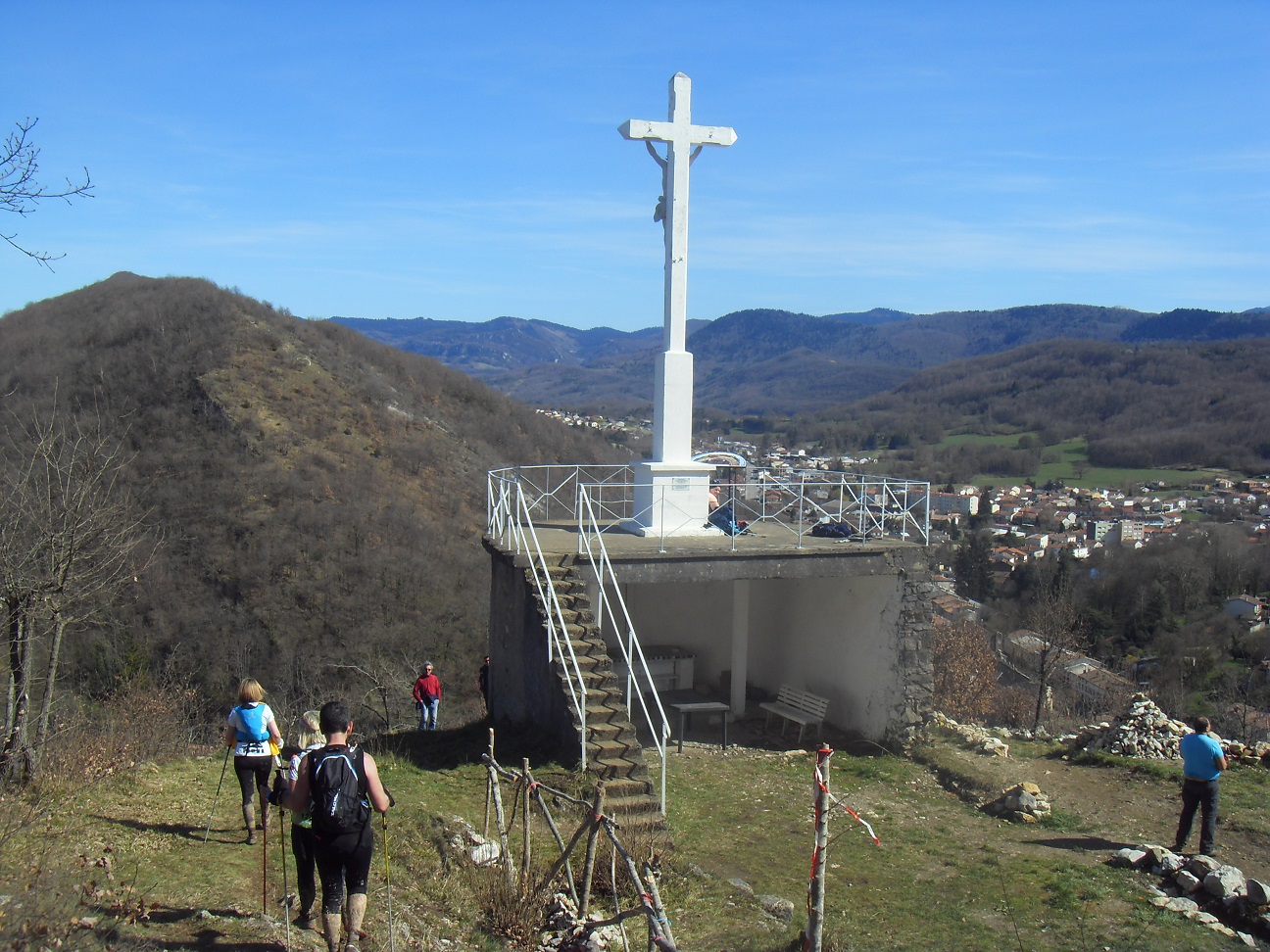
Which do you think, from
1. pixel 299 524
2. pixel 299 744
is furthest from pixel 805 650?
pixel 299 524

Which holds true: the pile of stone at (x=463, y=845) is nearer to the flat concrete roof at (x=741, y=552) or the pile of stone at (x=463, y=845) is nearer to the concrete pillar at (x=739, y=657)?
the flat concrete roof at (x=741, y=552)

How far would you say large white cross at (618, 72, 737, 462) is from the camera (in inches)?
416

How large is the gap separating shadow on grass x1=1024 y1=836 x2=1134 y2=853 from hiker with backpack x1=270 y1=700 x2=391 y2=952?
562 cm

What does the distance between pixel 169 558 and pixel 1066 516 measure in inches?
1951

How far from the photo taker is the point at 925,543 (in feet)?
35.0

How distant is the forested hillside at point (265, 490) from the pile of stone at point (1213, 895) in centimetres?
2044

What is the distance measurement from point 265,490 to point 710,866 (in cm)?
3127

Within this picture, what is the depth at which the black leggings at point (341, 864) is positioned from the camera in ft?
14.0

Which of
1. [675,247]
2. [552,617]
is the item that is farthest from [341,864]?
[675,247]

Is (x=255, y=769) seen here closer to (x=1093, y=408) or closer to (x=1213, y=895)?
(x=1213, y=895)

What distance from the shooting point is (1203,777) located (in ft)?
23.1

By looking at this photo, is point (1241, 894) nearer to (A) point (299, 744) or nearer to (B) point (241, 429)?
(A) point (299, 744)

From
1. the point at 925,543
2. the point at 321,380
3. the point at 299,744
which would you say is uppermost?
the point at 321,380

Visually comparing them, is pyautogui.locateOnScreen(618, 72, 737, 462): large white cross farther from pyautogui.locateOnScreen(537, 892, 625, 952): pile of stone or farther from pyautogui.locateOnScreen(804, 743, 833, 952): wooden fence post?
pyautogui.locateOnScreen(804, 743, 833, 952): wooden fence post
